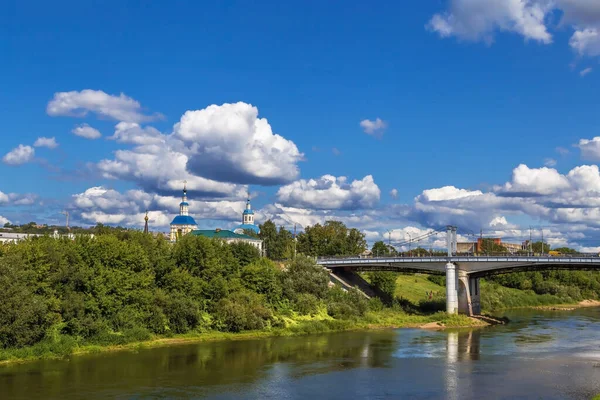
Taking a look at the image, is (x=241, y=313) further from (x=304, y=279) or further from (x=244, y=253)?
(x=304, y=279)

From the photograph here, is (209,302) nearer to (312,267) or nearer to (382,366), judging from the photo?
(312,267)

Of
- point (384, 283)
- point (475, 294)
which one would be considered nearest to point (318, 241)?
point (384, 283)

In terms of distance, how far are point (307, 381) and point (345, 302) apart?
38043 millimetres

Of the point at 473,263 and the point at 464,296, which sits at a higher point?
the point at 473,263

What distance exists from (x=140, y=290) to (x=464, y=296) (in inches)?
1851

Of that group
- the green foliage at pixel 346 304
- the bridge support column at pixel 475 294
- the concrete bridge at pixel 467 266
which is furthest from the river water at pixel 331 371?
the bridge support column at pixel 475 294

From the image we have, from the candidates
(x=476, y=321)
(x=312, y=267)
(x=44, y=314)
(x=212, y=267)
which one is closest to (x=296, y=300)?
(x=312, y=267)

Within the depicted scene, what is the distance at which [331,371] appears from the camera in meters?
48.3

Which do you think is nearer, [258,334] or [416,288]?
[258,334]

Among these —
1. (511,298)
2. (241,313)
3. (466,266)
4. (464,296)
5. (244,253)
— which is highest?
(244,253)

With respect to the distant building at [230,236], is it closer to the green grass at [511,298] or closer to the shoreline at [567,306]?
the green grass at [511,298]

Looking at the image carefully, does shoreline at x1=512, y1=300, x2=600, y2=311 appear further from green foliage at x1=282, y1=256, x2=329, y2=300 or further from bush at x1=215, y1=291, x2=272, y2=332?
bush at x1=215, y1=291, x2=272, y2=332

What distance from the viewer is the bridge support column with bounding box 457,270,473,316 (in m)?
87.8

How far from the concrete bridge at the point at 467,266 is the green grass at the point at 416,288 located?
901cm
